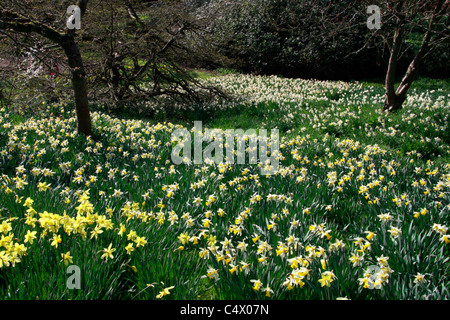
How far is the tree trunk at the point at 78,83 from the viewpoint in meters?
5.09

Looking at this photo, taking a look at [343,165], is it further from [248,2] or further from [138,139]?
[248,2]

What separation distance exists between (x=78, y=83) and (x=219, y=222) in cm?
383

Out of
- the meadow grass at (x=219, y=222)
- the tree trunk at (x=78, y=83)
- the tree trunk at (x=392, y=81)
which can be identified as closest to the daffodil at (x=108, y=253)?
the meadow grass at (x=219, y=222)

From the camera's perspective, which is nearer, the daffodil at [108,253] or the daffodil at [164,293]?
the daffodil at [164,293]

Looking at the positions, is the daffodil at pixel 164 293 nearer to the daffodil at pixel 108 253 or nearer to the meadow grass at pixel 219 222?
the meadow grass at pixel 219 222

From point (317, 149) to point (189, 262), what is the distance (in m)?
3.22

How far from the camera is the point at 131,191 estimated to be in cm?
323

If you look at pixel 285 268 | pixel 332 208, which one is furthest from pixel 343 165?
pixel 285 268

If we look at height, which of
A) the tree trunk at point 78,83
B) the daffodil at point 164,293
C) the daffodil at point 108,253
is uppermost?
the tree trunk at point 78,83

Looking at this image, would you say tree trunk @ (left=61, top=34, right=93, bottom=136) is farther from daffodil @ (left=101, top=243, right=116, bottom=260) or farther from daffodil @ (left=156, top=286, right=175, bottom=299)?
daffodil @ (left=156, top=286, right=175, bottom=299)

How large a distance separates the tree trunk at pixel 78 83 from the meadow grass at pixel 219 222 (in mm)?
289

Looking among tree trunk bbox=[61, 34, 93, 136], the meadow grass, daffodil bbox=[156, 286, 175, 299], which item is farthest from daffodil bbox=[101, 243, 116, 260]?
tree trunk bbox=[61, 34, 93, 136]

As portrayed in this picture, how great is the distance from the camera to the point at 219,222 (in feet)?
8.64
